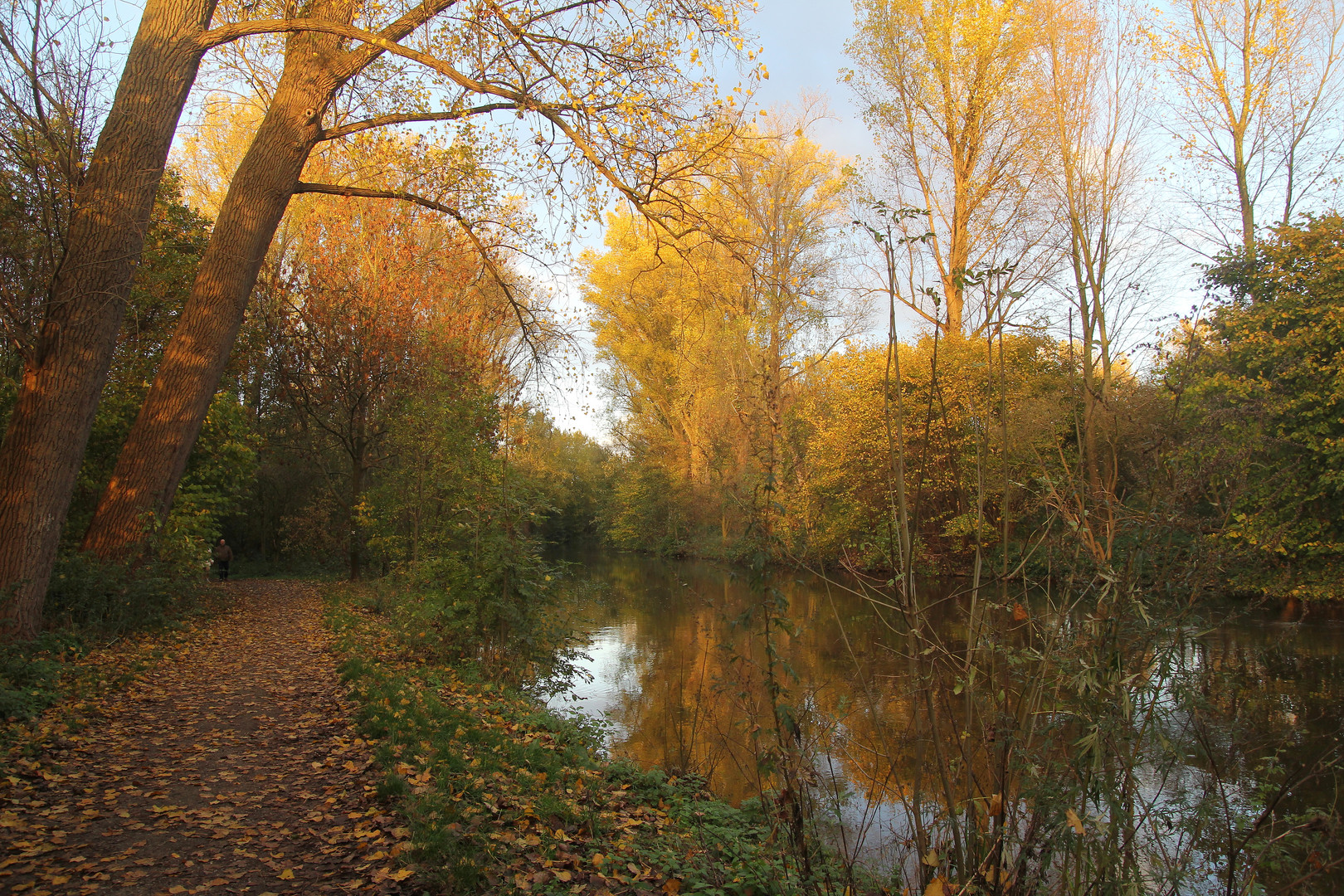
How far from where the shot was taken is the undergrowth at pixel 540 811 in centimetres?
337

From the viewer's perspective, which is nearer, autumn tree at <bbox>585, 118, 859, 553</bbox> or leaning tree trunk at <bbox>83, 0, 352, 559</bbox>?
autumn tree at <bbox>585, 118, 859, 553</bbox>

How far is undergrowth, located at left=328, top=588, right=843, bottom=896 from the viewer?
337 centimetres

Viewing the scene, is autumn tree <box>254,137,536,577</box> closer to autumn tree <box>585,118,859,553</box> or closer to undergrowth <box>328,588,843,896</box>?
autumn tree <box>585,118,859,553</box>

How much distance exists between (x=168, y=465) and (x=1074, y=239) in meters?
9.16

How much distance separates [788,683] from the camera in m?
8.07

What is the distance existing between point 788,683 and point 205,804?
5.70 meters

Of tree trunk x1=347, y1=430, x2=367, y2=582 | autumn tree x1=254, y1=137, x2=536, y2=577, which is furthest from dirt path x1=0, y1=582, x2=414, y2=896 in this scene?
autumn tree x1=254, y1=137, x2=536, y2=577

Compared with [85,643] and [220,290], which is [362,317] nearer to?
[220,290]

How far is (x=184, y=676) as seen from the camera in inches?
262

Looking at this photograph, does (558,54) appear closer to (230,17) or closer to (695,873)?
(230,17)

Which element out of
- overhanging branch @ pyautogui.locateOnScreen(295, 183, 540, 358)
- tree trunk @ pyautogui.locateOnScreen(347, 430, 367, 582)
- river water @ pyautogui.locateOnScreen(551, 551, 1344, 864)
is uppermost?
overhanging branch @ pyautogui.locateOnScreen(295, 183, 540, 358)

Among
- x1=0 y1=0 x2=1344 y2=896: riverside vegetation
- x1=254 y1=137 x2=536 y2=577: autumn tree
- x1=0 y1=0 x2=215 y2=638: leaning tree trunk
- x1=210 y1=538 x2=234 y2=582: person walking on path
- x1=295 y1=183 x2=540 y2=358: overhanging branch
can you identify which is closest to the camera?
x1=0 y1=0 x2=1344 y2=896: riverside vegetation

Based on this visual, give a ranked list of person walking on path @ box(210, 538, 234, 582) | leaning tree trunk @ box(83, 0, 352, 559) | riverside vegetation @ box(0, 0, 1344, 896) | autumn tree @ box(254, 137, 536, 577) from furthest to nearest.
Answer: person walking on path @ box(210, 538, 234, 582)
autumn tree @ box(254, 137, 536, 577)
leaning tree trunk @ box(83, 0, 352, 559)
riverside vegetation @ box(0, 0, 1344, 896)

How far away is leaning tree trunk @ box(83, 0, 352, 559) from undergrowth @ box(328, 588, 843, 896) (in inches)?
147
